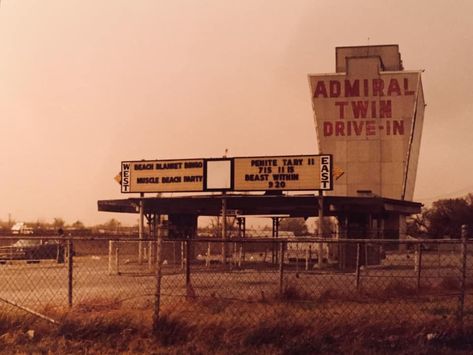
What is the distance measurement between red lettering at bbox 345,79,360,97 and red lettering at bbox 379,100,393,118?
9.63ft

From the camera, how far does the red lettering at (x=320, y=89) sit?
2702 inches

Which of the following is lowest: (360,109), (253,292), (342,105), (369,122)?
(253,292)

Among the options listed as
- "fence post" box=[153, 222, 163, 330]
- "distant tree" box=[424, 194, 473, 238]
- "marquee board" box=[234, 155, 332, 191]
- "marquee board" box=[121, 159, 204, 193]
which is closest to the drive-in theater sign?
"distant tree" box=[424, 194, 473, 238]

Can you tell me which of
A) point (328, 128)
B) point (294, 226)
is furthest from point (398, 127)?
point (294, 226)

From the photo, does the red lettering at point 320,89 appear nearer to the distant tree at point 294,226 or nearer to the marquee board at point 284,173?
the distant tree at point 294,226

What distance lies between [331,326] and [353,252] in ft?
71.8

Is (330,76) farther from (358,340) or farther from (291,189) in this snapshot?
(358,340)

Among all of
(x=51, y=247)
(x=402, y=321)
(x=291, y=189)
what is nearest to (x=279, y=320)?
(x=402, y=321)

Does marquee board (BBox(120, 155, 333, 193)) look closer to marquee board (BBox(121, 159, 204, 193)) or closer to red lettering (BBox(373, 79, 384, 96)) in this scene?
marquee board (BBox(121, 159, 204, 193))

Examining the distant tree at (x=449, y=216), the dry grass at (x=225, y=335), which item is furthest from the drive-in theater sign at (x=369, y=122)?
the dry grass at (x=225, y=335)

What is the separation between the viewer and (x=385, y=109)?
220 feet

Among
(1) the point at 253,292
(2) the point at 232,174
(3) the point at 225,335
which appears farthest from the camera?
(2) the point at 232,174

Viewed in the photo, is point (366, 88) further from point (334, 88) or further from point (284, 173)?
point (284, 173)

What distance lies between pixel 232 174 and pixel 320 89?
1644 inches
